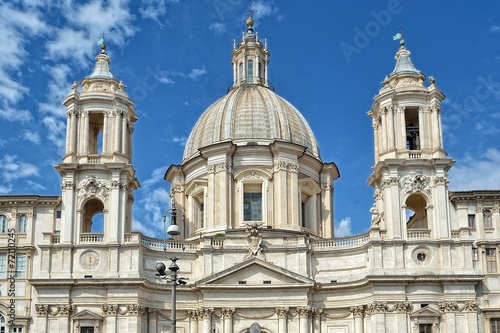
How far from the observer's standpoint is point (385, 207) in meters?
61.5

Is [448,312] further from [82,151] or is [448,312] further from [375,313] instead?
[82,151]

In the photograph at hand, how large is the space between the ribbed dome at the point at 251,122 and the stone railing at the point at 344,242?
11663 millimetres

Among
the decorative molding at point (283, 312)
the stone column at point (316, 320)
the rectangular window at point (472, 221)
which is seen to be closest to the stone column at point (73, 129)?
the decorative molding at point (283, 312)

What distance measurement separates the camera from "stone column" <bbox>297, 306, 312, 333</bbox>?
59969 millimetres

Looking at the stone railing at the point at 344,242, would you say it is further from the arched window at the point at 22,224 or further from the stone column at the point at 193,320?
the arched window at the point at 22,224

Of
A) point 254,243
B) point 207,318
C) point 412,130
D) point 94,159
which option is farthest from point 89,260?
point 412,130

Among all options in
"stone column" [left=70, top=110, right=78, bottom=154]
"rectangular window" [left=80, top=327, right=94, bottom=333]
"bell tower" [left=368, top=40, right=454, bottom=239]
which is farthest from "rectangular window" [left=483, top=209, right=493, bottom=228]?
"stone column" [left=70, top=110, right=78, bottom=154]

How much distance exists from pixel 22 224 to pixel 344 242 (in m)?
24.3

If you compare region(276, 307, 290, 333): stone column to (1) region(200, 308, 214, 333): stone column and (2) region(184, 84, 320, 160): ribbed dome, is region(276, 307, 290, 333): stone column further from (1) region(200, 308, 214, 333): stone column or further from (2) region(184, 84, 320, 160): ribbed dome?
(2) region(184, 84, 320, 160): ribbed dome

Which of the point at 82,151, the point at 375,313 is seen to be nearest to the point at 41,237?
the point at 82,151

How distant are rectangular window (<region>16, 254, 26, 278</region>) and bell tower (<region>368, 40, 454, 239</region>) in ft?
85.5

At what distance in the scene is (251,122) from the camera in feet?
235

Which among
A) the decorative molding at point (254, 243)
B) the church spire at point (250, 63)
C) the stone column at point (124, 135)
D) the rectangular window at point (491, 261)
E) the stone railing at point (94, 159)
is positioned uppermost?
the church spire at point (250, 63)

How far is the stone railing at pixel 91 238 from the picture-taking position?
60.8 m
